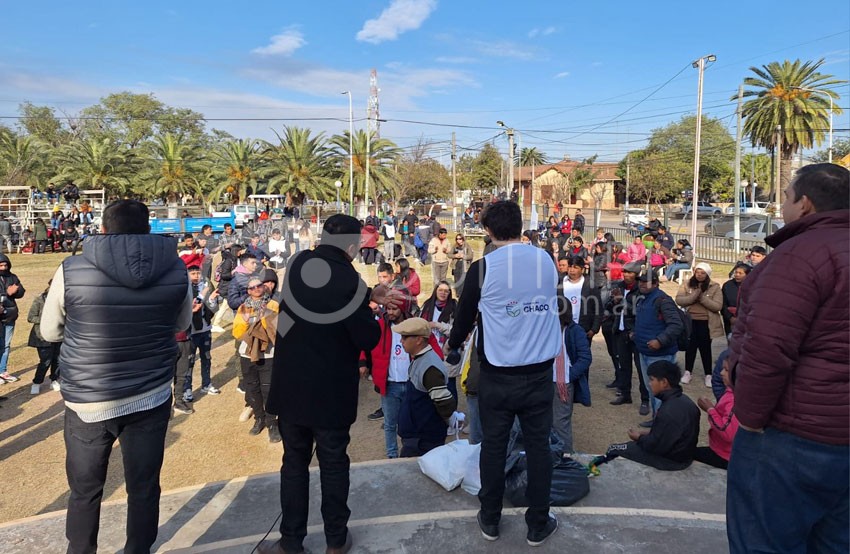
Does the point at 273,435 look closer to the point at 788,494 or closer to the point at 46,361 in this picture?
the point at 46,361

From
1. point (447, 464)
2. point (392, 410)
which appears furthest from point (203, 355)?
point (447, 464)

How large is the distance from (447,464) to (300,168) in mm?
37816

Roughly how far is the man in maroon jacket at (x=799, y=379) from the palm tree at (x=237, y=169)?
40778 mm

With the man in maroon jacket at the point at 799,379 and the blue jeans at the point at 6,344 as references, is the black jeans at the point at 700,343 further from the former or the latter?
the blue jeans at the point at 6,344

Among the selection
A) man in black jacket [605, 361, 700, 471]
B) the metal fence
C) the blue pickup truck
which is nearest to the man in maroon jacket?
man in black jacket [605, 361, 700, 471]

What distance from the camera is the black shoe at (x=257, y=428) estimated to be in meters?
6.20

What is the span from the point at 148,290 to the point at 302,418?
957 mm

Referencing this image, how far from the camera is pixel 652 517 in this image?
3354mm

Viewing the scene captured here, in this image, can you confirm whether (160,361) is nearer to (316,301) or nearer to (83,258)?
(83,258)

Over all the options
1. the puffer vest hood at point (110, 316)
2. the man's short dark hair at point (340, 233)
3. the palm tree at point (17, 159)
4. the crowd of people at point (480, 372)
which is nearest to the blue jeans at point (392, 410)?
the crowd of people at point (480, 372)

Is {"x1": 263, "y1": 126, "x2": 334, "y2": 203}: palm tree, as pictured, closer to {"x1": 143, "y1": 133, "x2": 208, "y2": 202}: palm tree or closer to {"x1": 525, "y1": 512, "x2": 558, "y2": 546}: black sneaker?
{"x1": 143, "y1": 133, "x2": 208, "y2": 202}: palm tree

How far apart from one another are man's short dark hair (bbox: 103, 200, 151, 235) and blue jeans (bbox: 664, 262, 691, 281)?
49.8ft

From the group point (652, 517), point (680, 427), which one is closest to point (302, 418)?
point (652, 517)

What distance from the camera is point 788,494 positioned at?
193 cm
